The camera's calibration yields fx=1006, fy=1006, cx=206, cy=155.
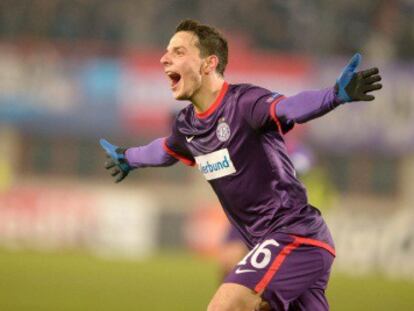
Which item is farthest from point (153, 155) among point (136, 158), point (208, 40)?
point (208, 40)

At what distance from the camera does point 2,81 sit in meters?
19.2

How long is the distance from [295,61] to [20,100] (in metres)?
5.42

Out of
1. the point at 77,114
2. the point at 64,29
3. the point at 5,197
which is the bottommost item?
the point at 5,197

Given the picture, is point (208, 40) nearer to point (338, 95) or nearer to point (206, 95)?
point (206, 95)

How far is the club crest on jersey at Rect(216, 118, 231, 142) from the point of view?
5777 millimetres

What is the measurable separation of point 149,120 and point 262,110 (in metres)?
14.1

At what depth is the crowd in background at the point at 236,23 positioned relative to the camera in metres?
19.6

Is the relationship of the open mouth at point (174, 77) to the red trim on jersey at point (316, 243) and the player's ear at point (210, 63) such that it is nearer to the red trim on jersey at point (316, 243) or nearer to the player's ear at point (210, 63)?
the player's ear at point (210, 63)

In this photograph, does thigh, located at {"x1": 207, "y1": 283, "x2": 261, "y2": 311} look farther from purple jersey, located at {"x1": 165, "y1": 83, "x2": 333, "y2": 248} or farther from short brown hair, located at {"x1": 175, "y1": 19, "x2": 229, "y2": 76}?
short brown hair, located at {"x1": 175, "y1": 19, "x2": 229, "y2": 76}

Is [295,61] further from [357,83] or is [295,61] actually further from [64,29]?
[357,83]

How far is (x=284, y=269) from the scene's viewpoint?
5715mm

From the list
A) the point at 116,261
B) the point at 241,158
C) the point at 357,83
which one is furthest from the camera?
the point at 116,261

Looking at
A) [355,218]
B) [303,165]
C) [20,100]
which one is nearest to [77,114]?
[20,100]

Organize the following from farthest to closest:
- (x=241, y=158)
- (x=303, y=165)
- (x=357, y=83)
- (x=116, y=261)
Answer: (x=116, y=261) → (x=303, y=165) → (x=241, y=158) → (x=357, y=83)
